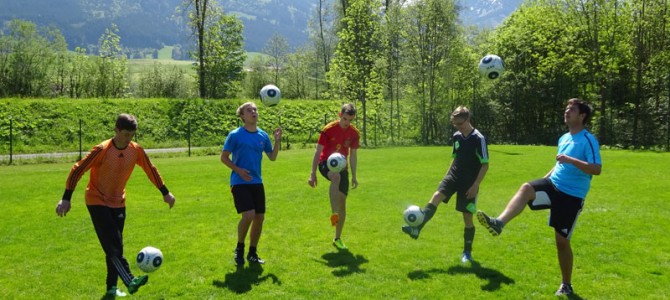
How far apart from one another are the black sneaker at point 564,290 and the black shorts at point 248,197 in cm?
418

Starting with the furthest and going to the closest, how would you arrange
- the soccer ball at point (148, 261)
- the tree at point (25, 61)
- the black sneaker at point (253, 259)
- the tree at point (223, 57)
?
the tree at point (223, 57), the tree at point (25, 61), the black sneaker at point (253, 259), the soccer ball at point (148, 261)

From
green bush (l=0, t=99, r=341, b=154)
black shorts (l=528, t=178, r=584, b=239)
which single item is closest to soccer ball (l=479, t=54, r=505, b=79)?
black shorts (l=528, t=178, r=584, b=239)

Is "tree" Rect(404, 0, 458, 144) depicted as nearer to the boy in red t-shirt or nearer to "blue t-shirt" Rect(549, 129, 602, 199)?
the boy in red t-shirt

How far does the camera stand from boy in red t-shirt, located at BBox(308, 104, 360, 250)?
836 cm

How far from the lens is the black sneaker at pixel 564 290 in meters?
6.09

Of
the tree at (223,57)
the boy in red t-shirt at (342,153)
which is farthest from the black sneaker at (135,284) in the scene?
the tree at (223,57)

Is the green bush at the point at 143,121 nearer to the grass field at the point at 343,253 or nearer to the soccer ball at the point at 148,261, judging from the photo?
the grass field at the point at 343,253

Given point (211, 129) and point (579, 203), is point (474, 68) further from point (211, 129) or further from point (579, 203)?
point (579, 203)

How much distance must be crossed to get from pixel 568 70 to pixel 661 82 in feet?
21.7

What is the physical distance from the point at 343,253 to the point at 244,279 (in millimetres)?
1956

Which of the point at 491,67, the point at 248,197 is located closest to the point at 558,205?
the point at 248,197

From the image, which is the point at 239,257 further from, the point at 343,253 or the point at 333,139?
the point at 333,139

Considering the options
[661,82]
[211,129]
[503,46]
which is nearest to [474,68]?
[503,46]

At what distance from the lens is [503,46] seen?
4294 cm
